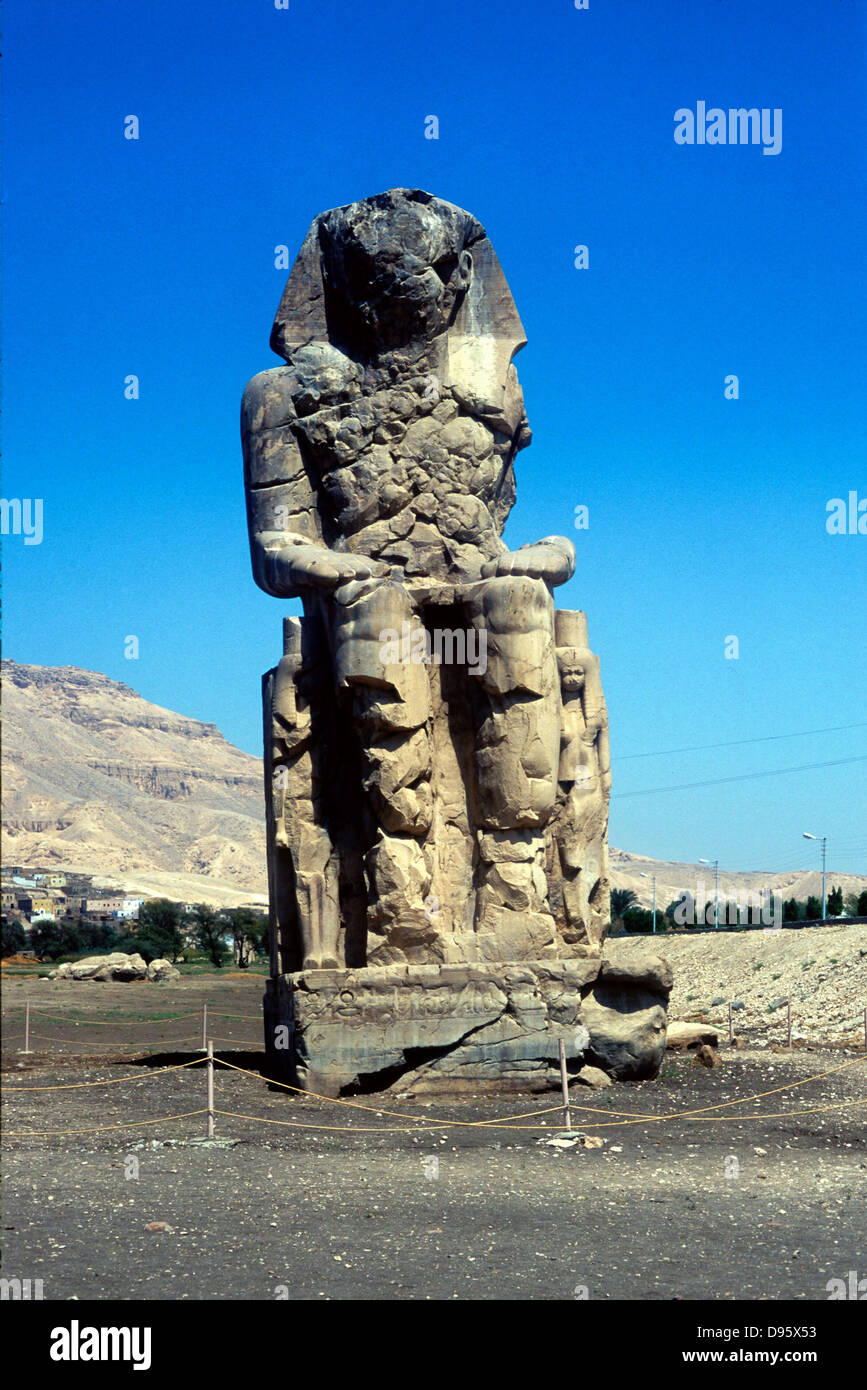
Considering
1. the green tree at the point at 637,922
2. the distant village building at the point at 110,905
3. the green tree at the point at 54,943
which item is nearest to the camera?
the green tree at the point at 54,943

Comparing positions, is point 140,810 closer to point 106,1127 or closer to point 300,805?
point 300,805

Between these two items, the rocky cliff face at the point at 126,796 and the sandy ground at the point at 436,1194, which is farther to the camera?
the rocky cliff face at the point at 126,796

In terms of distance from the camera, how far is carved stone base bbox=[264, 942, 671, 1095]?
8.88 meters

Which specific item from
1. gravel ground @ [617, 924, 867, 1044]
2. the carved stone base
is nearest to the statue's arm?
the carved stone base

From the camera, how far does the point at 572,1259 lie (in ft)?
17.7

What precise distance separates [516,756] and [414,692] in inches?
29.8

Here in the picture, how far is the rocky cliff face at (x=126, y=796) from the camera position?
307 feet

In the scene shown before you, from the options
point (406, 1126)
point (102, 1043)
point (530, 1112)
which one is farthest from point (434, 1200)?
point (102, 1043)

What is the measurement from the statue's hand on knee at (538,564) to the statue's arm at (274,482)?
1208 millimetres

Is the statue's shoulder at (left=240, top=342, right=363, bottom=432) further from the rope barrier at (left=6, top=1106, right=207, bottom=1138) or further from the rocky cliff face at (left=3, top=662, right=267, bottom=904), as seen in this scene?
the rocky cliff face at (left=3, top=662, right=267, bottom=904)

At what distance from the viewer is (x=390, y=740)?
30.2 feet

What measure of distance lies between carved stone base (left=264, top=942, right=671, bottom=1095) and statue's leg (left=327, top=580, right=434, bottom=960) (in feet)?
1.05

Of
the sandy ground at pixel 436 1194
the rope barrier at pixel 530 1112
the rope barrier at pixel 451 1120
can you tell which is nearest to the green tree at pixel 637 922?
the sandy ground at pixel 436 1194

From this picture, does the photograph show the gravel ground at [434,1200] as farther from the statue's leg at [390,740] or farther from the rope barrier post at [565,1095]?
the statue's leg at [390,740]
